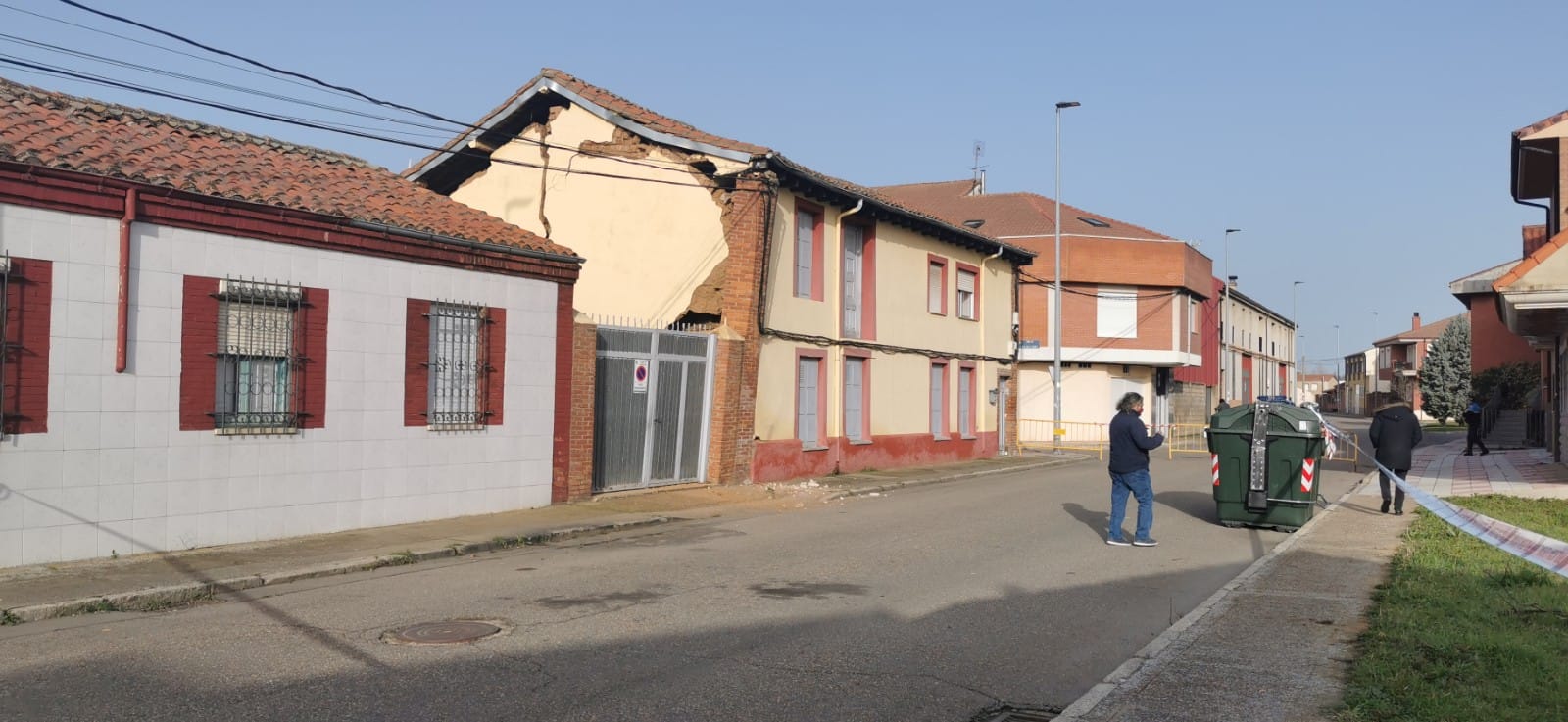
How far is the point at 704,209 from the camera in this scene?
63.8 feet

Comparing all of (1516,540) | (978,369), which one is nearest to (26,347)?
(1516,540)

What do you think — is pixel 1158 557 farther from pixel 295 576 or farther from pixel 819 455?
pixel 819 455

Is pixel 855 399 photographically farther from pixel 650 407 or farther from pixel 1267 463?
pixel 1267 463

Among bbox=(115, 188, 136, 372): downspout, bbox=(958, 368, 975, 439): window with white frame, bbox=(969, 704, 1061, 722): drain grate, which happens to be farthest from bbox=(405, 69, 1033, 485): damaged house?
bbox=(969, 704, 1061, 722): drain grate

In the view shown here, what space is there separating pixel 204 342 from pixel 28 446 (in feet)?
5.96

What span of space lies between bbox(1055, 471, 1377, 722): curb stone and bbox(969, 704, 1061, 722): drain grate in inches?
4.4

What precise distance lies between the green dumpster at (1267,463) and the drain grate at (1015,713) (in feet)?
28.7

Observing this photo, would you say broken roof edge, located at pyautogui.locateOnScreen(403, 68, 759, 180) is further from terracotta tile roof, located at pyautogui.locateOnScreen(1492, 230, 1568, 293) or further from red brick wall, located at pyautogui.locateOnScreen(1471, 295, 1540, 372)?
red brick wall, located at pyautogui.locateOnScreen(1471, 295, 1540, 372)

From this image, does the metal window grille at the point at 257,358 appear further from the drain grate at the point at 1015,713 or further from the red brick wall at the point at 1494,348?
the red brick wall at the point at 1494,348

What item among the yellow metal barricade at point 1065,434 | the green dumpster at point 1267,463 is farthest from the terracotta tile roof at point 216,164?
the yellow metal barricade at point 1065,434

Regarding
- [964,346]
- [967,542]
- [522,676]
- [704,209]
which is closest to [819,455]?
[704,209]

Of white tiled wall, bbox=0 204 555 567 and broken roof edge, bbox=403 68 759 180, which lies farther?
broken roof edge, bbox=403 68 759 180

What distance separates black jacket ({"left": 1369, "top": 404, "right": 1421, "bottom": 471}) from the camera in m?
14.9

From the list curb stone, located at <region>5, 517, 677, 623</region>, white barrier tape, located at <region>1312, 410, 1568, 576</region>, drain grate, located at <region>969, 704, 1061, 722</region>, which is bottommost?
drain grate, located at <region>969, 704, 1061, 722</region>
